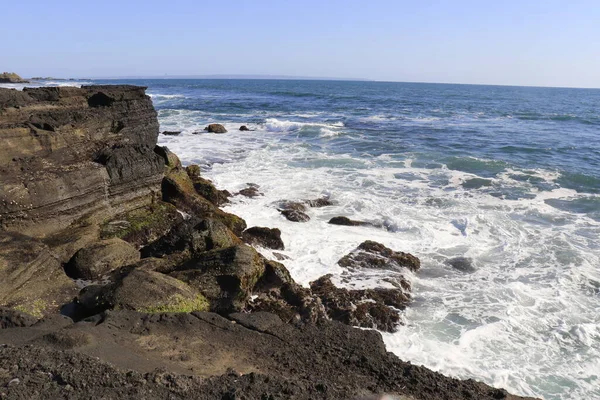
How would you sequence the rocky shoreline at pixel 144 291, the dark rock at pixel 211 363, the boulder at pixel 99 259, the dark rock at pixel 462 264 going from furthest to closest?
the dark rock at pixel 462 264 < the boulder at pixel 99 259 < the rocky shoreline at pixel 144 291 < the dark rock at pixel 211 363

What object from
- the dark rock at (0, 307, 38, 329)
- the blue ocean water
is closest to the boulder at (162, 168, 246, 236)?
the blue ocean water

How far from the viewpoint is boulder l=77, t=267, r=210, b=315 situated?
22.5 ft

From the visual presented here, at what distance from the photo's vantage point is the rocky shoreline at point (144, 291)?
191 inches

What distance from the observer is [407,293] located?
9758 millimetres

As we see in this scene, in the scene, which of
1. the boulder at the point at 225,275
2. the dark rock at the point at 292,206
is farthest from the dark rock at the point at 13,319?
the dark rock at the point at 292,206

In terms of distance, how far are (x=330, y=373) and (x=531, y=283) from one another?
6954 millimetres

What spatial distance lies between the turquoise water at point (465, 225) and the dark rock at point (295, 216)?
293 mm

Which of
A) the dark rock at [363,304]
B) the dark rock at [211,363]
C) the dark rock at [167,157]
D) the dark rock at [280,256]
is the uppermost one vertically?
the dark rock at [167,157]

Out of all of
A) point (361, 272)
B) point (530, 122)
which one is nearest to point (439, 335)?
point (361, 272)

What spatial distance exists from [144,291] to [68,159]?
18.7 feet

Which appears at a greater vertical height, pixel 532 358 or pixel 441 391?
pixel 441 391

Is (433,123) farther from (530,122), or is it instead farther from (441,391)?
(441,391)

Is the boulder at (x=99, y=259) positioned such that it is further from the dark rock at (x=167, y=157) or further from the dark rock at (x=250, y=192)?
the dark rock at (x=250, y=192)

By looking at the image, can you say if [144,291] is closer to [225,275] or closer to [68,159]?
[225,275]
